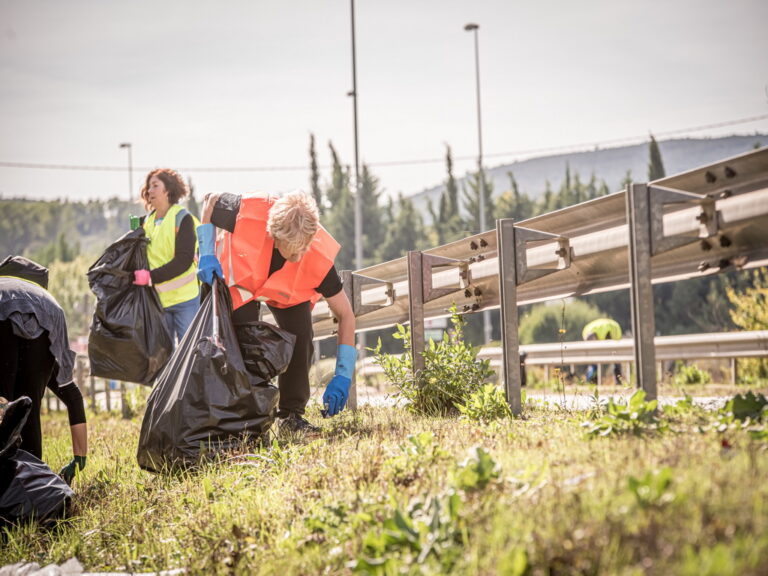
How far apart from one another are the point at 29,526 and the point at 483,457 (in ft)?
8.78

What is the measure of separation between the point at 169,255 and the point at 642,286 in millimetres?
4300

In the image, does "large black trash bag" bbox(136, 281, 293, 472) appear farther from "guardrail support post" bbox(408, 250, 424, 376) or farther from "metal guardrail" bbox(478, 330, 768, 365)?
"metal guardrail" bbox(478, 330, 768, 365)

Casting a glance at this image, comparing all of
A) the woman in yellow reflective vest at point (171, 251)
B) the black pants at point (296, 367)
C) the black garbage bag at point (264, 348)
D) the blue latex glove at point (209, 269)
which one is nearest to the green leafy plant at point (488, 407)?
the black garbage bag at point (264, 348)

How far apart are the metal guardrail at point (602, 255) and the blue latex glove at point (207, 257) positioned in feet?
4.56

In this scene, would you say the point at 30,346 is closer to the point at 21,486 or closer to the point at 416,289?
the point at 21,486

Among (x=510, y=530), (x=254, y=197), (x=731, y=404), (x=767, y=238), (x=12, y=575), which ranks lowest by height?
(x=12, y=575)

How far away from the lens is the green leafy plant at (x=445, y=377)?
5.16 metres

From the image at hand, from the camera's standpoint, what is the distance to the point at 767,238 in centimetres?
358

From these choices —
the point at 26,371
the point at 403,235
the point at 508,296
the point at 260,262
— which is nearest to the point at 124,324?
the point at 26,371

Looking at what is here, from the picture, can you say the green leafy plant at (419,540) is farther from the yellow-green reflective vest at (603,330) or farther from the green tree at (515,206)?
the green tree at (515,206)

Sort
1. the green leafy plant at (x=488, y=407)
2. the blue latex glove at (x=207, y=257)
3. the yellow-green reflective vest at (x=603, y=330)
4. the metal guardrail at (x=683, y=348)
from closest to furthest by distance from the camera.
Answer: the green leafy plant at (x=488, y=407) → the blue latex glove at (x=207, y=257) → the metal guardrail at (x=683, y=348) → the yellow-green reflective vest at (x=603, y=330)

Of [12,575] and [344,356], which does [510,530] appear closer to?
[12,575]

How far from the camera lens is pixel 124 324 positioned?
648 centimetres

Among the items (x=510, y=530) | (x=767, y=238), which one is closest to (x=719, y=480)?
(x=510, y=530)
